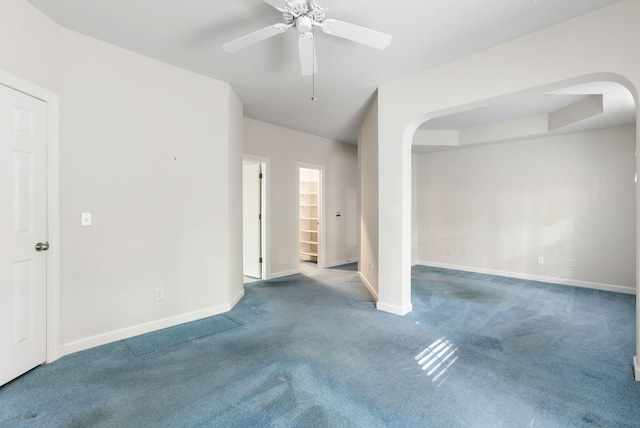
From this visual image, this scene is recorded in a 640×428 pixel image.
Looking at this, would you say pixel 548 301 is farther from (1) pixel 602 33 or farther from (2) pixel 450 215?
(1) pixel 602 33

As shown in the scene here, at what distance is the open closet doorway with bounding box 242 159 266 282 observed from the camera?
4883 mm

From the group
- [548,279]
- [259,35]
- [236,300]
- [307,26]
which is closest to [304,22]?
[307,26]

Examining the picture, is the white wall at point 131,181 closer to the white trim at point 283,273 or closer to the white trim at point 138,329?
the white trim at point 138,329

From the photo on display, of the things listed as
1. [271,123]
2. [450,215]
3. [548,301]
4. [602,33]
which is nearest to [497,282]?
[548,301]

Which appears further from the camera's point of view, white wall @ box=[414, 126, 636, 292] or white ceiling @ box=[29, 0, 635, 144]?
white wall @ box=[414, 126, 636, 292]

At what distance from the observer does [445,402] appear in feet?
5.88

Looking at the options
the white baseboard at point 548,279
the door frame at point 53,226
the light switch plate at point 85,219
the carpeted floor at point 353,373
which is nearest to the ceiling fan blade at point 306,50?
the door frame at point 53,226

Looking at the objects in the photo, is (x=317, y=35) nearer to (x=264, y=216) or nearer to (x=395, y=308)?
(x=395, y=308)

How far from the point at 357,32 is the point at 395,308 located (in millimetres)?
2795

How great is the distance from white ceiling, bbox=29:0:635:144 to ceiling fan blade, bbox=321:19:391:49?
0.11 meters

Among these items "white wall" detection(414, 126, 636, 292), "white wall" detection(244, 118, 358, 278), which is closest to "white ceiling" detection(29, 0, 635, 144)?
"white wall" detection(244, 118, 358, 278)

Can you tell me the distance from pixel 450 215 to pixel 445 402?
467 centimetres

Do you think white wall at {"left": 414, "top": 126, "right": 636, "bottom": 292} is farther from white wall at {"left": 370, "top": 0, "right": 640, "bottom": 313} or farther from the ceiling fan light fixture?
the ceiling fan light fixture

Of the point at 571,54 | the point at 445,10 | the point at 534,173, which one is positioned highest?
the point at 445,10
